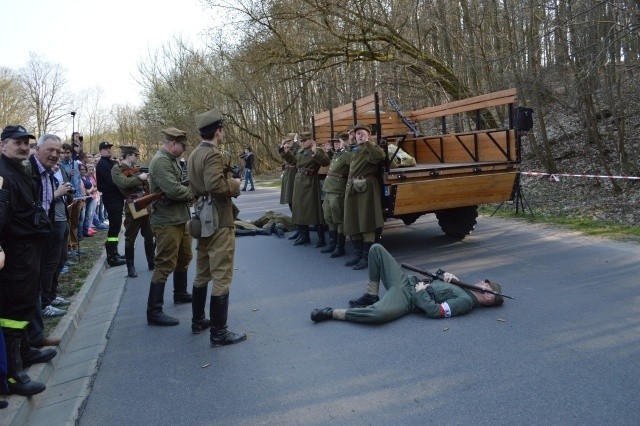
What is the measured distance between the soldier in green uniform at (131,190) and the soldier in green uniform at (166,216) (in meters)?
1.98

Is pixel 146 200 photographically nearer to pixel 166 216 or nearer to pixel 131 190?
pixel 166 216

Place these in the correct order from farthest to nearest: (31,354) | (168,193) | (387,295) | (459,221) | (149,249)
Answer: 1. (459,221)
2. (149,249)
3. (168,193)
4. (387,295)
5. (31,354)

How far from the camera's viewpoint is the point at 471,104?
28.7ft

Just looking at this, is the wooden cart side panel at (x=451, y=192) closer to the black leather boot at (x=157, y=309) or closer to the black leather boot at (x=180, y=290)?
the black leather boot at (x=180, y=290)

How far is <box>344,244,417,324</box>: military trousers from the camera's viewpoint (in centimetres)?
527

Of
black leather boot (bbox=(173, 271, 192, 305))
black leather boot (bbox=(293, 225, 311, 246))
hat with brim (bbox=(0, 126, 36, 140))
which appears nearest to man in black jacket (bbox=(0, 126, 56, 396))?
hat with brim (bbox=(0, 126, 36, 140))

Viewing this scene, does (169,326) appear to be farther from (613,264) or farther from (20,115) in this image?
(20,115)

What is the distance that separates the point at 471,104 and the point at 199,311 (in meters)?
5.46

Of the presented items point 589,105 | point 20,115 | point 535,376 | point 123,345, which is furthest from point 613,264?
point 20,115

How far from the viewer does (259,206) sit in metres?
17.8

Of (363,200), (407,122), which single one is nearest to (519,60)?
(407,122)

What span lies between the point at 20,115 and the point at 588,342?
4919 cm

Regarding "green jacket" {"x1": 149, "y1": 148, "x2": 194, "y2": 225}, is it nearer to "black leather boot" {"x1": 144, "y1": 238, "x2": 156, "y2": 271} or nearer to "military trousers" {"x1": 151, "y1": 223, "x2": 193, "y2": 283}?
"military trousers" {"x1": 151, "y1": 223, "x2": 193, "y2": 283}

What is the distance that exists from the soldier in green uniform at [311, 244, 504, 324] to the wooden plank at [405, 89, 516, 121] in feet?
11.1
